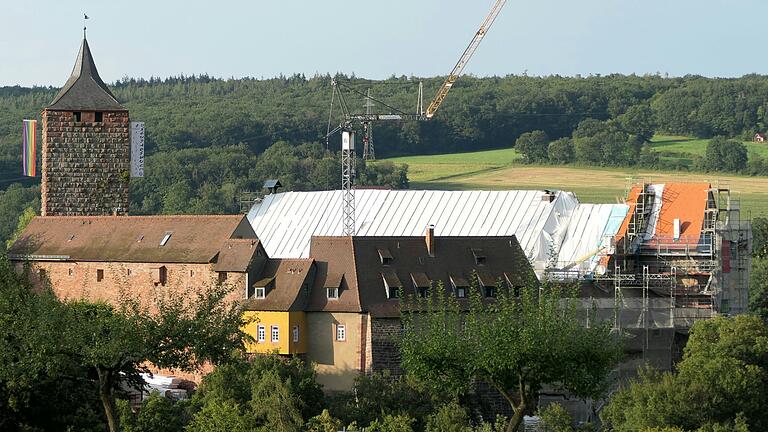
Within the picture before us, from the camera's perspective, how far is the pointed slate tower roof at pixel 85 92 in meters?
83.9

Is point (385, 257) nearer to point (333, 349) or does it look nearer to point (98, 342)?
point (333, 349)

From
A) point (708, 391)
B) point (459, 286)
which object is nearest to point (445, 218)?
point (459, 286)

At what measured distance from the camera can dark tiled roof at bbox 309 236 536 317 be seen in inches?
2633

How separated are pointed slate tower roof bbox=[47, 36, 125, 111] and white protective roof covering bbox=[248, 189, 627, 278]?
9.88 meters

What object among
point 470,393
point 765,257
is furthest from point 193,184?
point 470,393

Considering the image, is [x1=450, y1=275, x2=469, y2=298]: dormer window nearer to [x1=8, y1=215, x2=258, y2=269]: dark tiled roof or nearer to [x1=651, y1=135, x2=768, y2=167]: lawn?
[x1=8, y1=215, x2=258, y2=269]: dark tiled roof

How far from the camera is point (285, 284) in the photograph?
67.7m

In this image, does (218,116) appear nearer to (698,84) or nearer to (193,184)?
(193,184)

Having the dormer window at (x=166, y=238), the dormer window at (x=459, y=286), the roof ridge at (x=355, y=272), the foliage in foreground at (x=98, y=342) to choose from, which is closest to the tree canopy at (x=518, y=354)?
the foliage in foreground at (x=98, y=342)

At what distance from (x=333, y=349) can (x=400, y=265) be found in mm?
3961

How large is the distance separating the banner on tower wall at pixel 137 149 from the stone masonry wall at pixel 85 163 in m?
0.46

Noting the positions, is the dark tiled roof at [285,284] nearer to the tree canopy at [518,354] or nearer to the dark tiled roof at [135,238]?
the dark tiled roof at [135,238]

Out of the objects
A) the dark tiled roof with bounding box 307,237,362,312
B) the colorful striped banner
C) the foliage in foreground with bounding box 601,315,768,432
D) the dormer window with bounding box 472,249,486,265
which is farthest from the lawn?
the foliage in foreground with bounding box 601,315,768,432

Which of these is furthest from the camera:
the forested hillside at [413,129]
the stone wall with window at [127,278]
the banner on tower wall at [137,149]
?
the forested hillside at [413,129]
